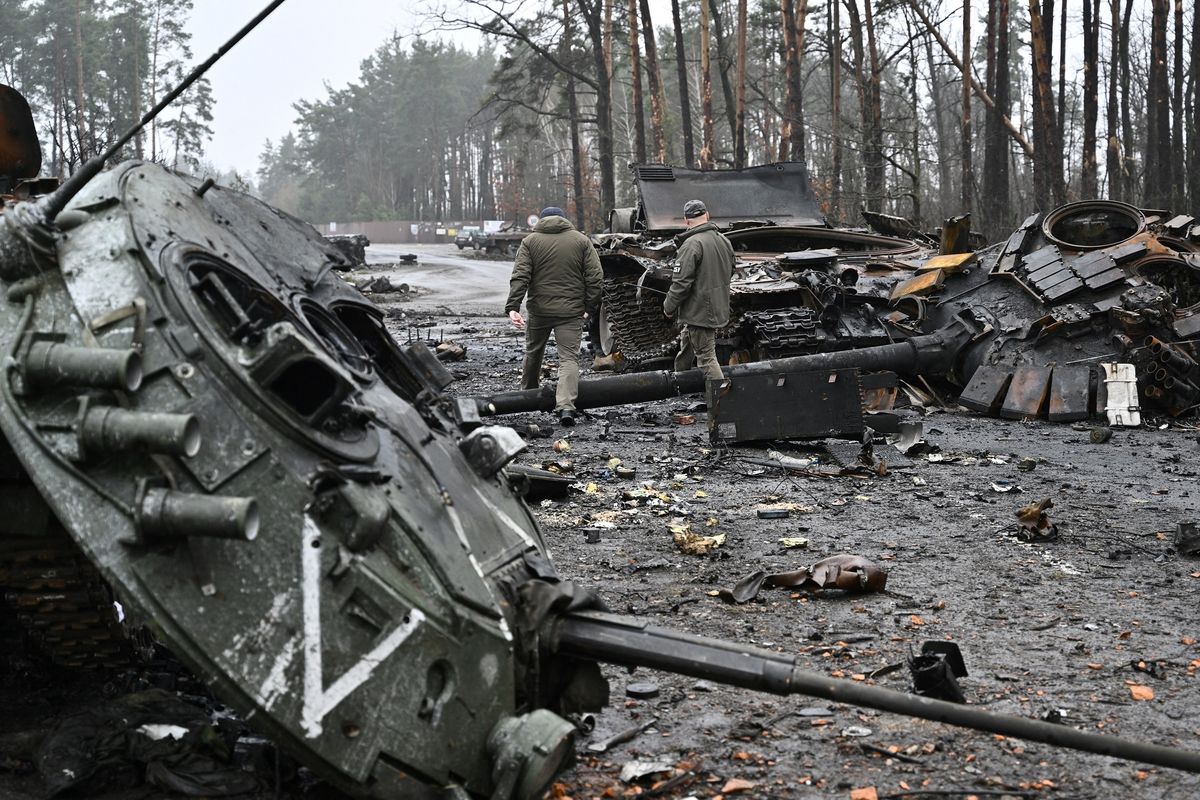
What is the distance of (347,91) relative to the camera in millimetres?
71375

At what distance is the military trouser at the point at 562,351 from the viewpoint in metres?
10.4

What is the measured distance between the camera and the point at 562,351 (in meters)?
10.5

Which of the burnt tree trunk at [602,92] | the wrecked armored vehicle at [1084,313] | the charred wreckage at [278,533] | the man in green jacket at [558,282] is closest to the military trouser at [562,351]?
the man in green jacket at [558,282]

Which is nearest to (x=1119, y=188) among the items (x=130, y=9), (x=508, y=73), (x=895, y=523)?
(x=508, y=73)

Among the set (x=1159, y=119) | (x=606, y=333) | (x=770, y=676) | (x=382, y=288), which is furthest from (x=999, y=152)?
(x=770, y=676)

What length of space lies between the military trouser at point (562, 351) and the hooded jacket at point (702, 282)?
83 cm

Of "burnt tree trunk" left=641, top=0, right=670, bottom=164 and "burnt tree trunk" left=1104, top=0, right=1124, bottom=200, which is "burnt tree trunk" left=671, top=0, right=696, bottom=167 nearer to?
"burnt tree trunk" left=641, top=0, right=670, bottom=164

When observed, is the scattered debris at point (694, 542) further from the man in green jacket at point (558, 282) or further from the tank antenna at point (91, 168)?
the man in green jacket at point (558, 282)

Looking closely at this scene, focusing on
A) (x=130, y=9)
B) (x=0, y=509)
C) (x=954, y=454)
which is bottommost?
(x=954, y=454)

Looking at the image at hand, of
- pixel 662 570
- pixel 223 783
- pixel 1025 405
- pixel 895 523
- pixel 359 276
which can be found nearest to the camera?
pixel 223 783

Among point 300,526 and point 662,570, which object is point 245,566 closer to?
point 300,526

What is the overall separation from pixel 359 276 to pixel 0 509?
97.6 ft

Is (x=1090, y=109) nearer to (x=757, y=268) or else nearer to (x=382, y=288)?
(x=757, y=268)

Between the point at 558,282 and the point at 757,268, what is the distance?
2501 millimetres
